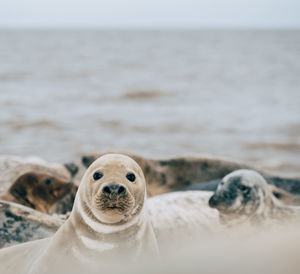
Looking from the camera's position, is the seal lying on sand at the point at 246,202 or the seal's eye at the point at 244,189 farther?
the seal's eye at the point at 244,189

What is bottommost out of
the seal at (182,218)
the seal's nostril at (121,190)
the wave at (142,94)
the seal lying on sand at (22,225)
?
the wave at (142,94)

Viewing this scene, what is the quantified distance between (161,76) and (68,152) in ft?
49.4

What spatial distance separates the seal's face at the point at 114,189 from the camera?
76.1 inches

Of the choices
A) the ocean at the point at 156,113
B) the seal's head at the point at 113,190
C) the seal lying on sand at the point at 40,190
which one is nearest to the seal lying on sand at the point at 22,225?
the seal's head at the point at 113,190

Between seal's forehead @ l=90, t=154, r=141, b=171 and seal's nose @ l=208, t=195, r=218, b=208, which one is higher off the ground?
seal's forehead @ l=90, t=154, r=141, b=171

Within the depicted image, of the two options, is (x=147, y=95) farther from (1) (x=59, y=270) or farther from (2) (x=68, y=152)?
(1) (x=59, y=270)

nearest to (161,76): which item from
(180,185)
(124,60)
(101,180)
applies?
(124,60)

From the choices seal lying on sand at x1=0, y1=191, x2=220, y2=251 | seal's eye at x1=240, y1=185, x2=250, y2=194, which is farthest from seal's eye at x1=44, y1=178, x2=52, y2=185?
seal's eye at x1=240, y1=185, x2=250, y2=194

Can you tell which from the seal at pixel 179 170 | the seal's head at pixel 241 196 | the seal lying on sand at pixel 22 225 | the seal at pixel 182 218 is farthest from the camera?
the seal at pixel 179 170

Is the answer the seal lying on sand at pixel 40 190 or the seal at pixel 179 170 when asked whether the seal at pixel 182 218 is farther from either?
the seal at pixel 179 170

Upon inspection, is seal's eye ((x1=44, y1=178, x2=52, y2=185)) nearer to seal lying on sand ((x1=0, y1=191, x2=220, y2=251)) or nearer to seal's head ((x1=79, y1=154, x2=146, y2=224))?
seal lying on sand ((x1=0, y1=191, x2=220, y2=251))

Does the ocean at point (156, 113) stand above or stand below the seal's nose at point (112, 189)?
below

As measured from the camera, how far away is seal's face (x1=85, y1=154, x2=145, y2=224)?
6.34ft

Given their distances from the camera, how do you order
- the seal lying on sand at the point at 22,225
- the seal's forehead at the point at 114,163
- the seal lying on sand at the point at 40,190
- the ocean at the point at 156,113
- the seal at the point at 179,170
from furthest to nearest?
the ocean at the point at 156,113 < the seal at the point at 179,170 < the seal lying on sand at the point at 40,190 < the seal lying on sand at the point at 22,225 < the seal's forehead at the point at 114,163
